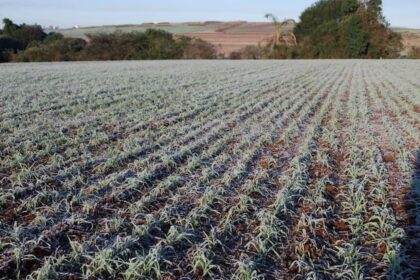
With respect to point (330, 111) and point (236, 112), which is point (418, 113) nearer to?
point (330, 111)

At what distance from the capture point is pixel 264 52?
5034 centimetres

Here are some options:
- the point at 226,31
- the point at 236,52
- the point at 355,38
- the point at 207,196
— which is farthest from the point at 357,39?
the point at 207,196

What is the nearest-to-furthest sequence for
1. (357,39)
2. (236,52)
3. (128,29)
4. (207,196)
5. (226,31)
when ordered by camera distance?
(207,196), (357,39), (236,52), (128,29), (226,31)

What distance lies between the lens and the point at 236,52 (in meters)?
49.9

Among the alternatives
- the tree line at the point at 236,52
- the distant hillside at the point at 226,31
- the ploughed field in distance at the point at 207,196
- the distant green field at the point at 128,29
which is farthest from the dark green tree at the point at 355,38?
the ploughed field in distance at the point at 207,196

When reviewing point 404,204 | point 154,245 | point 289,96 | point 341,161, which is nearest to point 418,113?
point 289,96

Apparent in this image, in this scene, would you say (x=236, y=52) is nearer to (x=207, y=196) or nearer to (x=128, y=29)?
(x=128, y=29)

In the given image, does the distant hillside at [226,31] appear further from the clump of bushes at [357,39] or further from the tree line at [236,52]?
the clump of bushes at [357,39]

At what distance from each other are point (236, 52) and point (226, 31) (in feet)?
80.4

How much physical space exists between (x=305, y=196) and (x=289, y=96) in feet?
31.0

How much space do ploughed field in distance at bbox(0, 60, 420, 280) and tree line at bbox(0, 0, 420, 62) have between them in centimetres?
4148

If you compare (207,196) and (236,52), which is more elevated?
(207,196)

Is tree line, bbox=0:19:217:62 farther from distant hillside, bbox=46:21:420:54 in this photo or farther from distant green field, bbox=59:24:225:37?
distant green field, bbox=59:24:225:37

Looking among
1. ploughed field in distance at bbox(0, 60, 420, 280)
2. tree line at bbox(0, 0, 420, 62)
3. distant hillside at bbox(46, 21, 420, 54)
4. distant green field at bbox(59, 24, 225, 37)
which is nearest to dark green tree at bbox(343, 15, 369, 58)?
tree line at bbox(0, 0, 420, 62)
